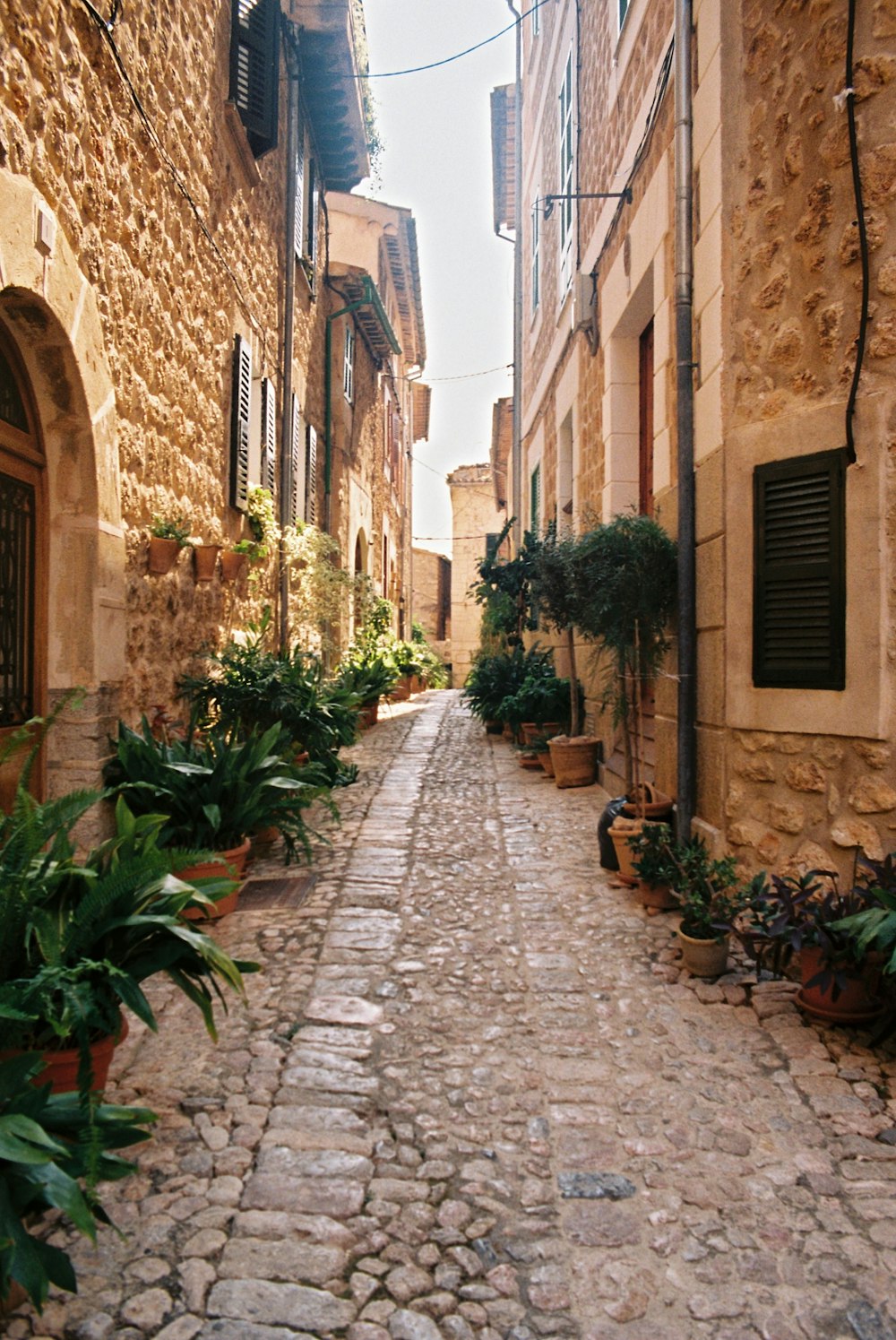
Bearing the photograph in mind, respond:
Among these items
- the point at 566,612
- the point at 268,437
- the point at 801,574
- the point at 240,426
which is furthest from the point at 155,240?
the point at 801,574

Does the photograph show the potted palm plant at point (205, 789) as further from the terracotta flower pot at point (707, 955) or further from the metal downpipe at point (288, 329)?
the metal downpipe at point (288, 329)

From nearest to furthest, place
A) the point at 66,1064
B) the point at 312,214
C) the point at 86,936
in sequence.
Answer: the point at 66,1064, the point at 86,936, the point at 312,214

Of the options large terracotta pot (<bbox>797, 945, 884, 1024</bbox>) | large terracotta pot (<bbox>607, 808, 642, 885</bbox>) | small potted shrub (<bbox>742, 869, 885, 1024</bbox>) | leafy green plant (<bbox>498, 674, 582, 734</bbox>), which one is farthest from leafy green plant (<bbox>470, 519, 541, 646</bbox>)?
large terracotta pot (<bbox>797, 945, 884, 1024</bbox>)

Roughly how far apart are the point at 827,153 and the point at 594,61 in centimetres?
493

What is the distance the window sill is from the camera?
6113mm

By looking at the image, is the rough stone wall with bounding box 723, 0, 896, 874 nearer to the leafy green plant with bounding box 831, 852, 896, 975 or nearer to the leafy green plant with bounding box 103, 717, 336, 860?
the leafy green plant with bounding box 831, 852, 896, 975

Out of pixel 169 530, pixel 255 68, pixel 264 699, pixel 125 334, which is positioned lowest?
pixel 264 699

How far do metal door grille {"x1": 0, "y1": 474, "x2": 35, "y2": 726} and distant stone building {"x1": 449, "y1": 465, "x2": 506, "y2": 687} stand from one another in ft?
73.2

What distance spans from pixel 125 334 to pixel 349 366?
8011mm

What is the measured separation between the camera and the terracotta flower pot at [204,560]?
551 centimetres

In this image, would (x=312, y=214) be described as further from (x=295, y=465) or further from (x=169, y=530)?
(x=169, y=530)

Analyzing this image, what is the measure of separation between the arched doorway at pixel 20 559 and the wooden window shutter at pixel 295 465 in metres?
4.44

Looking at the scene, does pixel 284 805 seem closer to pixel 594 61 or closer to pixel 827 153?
pixel 827 153

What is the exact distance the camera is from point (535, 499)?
11422 mm
